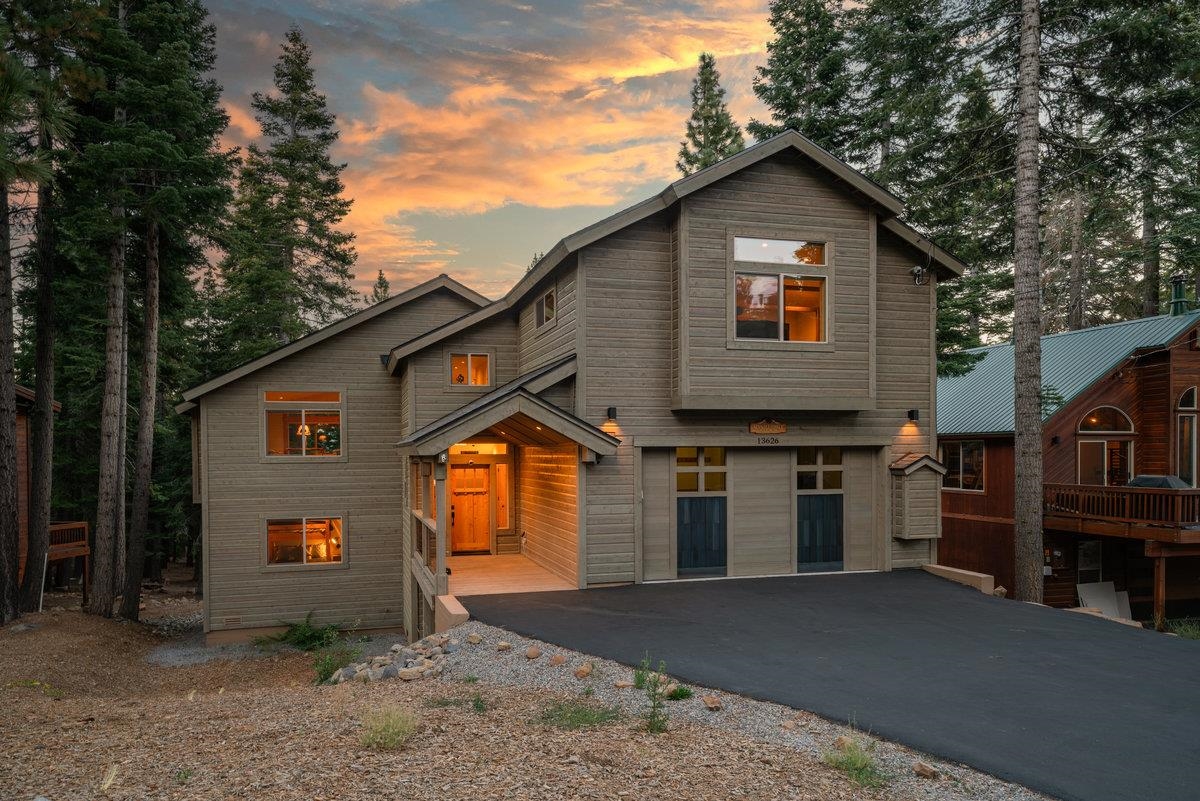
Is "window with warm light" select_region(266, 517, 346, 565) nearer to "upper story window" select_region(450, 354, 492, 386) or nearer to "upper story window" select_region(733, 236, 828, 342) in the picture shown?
"upper story window" select_region(450, 354, 492, 386)

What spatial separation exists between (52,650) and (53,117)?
364 inches

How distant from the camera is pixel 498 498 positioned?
573 inches

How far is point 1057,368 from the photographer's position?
17.1m

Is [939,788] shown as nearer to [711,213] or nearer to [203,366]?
[711,213]

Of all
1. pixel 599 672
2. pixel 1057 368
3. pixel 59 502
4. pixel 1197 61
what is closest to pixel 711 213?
pixel 599 672

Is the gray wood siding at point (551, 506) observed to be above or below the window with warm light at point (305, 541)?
above

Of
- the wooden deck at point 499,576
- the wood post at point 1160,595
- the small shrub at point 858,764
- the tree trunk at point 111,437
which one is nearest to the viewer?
the small shrub at point 858,764

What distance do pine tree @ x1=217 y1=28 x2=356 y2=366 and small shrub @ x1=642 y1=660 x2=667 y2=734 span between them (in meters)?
21.7

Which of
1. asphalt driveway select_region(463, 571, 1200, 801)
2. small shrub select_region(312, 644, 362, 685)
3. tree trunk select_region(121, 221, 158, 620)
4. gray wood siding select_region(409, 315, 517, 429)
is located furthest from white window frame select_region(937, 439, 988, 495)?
tree trunk select_region(121, 221, 158, 620)

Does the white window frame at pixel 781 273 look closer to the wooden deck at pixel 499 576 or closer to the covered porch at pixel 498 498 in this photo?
the covered porch at pixel 498 498

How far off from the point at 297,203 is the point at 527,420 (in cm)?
2016

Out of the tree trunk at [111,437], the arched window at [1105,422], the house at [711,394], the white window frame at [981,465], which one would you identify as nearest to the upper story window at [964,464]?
the white window frame at [981,465]

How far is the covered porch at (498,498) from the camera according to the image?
963 centimetres

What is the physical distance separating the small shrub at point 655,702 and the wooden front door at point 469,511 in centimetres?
861
